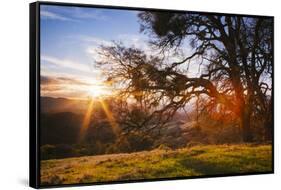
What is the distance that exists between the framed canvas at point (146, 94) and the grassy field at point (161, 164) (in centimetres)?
1

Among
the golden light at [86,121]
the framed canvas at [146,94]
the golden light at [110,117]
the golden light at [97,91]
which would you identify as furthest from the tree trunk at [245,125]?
the golden light at [86,121]

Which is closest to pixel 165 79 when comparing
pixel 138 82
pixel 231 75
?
pixel 138 82

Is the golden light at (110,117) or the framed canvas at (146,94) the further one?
the golden light at (110,117)

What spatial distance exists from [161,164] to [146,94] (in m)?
0.74

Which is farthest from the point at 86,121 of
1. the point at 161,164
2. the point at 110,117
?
the point at 161,164

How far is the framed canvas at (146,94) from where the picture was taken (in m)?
7.25

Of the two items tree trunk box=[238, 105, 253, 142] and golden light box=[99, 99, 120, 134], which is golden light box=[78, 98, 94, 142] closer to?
golden light box=[99, 99, 120, 134]

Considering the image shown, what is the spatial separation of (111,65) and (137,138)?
31.0 inches

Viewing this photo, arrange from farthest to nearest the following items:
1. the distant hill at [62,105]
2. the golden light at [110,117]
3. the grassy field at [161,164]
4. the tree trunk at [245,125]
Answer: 1. the tree trunk at [245,125]
2. the golden light at [110,117]
3. the grassy field at [161,164]
4. the distant hill at [62,105]

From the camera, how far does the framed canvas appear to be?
23.8 ft

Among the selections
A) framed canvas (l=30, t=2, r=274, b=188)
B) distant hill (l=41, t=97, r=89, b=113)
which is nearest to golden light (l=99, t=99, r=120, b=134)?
framed canvas (l=30, t=2, r=274, b=188)

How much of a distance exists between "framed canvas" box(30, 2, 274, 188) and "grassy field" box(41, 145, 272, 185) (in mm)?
10

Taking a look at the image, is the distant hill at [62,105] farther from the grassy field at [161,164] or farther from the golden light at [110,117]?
the grassy field at [161,164]

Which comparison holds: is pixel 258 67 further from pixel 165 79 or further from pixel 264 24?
pixel 165 79
